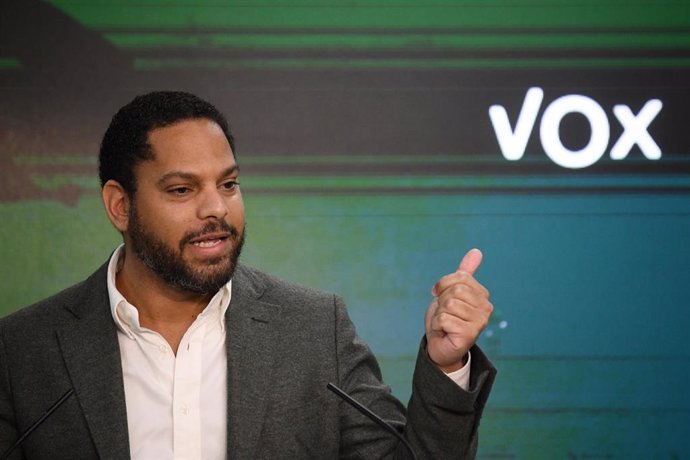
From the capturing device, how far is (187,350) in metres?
2.32

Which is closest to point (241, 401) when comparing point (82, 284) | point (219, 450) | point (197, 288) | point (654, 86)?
point (219, 450)

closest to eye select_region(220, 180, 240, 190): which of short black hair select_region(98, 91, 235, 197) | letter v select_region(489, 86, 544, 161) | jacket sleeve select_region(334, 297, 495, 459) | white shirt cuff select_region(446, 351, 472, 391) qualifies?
short black hair select_region(98, 91, 235, 197)

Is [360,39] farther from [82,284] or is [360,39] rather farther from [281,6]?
[82,284]

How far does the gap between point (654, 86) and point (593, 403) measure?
1072 millimetres

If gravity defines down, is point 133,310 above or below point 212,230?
below

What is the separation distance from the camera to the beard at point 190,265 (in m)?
2.27

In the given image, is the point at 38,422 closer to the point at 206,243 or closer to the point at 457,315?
the point at 206,243

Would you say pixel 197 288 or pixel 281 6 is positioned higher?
pixel 281 6

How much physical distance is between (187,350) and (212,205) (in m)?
0.32

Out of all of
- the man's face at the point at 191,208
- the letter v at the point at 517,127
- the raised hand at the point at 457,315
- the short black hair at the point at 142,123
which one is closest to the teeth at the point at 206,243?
the man's face at the point at 191,208

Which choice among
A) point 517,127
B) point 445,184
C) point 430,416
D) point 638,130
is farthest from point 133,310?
point 638,130

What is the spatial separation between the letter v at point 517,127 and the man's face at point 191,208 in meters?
1.44

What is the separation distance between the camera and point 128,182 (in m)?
2.42

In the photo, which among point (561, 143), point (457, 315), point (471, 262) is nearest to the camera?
point (457, 315)
